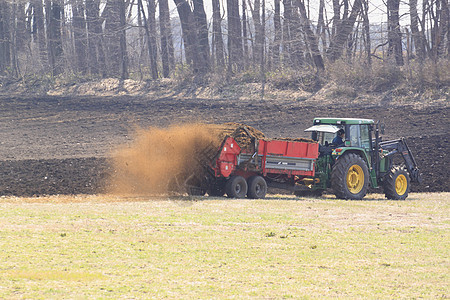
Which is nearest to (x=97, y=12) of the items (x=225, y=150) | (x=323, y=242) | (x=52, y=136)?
(x=52, y=136)

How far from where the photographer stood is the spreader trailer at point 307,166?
16.2 m

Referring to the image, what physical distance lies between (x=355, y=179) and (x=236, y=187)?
356 centimetres

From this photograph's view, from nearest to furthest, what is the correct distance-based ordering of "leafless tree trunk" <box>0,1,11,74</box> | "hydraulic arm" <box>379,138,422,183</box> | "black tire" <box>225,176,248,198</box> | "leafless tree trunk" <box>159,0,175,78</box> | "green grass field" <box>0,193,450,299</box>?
"green grass field" <box>0,193,450,299</box> < "black tire" <box>225,176,248,198</box> < "hydraulic arm" <box>379,138,422,183</box> < "leafless tree trunk" <box>159,0,175,78</box> < "leafless tree trunk" <box>0,1,11,74</box>

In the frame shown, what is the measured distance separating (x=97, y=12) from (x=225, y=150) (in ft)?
116

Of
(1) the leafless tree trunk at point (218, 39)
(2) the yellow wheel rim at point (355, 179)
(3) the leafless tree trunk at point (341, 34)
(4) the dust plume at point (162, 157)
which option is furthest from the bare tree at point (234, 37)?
(4) the dust plume at point (162, 157)

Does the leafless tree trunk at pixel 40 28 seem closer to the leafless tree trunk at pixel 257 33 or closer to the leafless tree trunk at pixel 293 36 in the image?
the leafless tree trunk at pixel 257 33

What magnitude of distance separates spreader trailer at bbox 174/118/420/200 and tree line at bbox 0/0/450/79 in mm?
Result: 18679

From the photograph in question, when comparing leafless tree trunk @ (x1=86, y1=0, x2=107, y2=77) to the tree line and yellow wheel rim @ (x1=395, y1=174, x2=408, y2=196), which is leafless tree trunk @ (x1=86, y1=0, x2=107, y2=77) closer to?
the tree line

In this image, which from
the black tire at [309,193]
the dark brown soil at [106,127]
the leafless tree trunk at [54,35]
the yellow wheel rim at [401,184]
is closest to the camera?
the yellow wheel rim at [401,184]

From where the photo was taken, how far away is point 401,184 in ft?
60.5

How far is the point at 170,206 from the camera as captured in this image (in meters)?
14.1

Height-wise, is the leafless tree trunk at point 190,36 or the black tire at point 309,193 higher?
the leafless tree trunk at point 190,36

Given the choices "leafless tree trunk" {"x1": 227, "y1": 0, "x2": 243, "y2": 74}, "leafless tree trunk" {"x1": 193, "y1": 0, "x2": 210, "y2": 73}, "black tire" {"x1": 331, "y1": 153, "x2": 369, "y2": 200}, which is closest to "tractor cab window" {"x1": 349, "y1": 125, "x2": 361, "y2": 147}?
"black tire" {"x1": 331, "y1": 153, "x2": 369, "y2": 200}

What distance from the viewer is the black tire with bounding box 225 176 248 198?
16.1m
